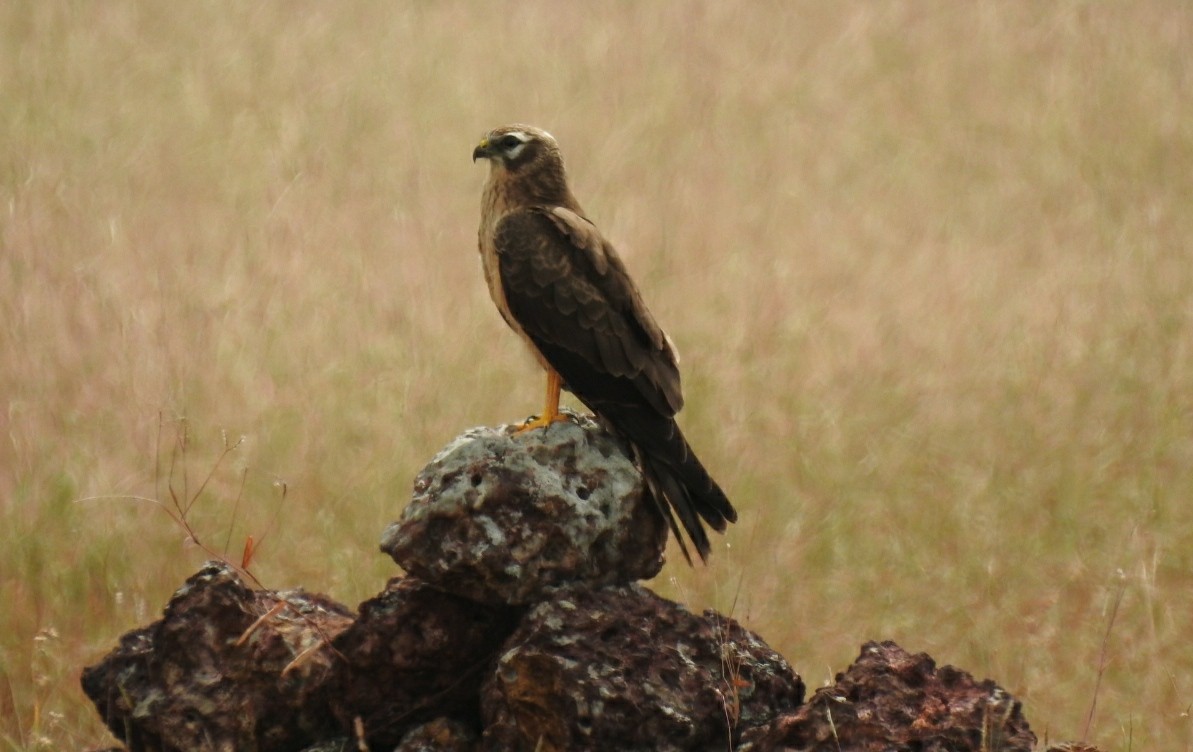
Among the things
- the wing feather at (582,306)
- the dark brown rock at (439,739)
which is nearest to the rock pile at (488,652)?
the dark brown rock at (439,739)

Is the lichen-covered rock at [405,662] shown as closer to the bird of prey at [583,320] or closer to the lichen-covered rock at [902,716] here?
the bird of prey at [583,320]

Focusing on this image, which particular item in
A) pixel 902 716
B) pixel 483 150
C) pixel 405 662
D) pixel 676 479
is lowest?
pixel 405 662

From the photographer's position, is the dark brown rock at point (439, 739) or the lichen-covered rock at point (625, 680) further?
the dark brown rock at point (439, 739)

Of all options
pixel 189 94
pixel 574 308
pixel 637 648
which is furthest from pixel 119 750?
pixel 189 94

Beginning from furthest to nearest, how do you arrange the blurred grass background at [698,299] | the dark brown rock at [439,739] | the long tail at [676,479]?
the blurred grass background at [698,299], the long tail at [676,479], the dark brown rock at [439,739]

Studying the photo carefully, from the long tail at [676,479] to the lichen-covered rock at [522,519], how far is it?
0.08m

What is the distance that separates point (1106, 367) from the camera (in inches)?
364

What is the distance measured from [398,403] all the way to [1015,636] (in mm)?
3542

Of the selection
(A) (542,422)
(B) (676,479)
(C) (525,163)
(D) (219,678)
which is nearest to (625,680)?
(B) (676,479)

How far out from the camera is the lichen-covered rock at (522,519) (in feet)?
14.6

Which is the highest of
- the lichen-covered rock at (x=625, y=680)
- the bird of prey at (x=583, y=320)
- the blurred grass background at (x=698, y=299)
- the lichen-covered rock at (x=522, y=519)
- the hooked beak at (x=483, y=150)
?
the blurred grass background at (x=698, y=299)

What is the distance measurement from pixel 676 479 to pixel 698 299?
5.07m

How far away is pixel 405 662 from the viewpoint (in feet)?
14.8

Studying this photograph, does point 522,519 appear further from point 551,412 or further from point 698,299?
point 698,299
